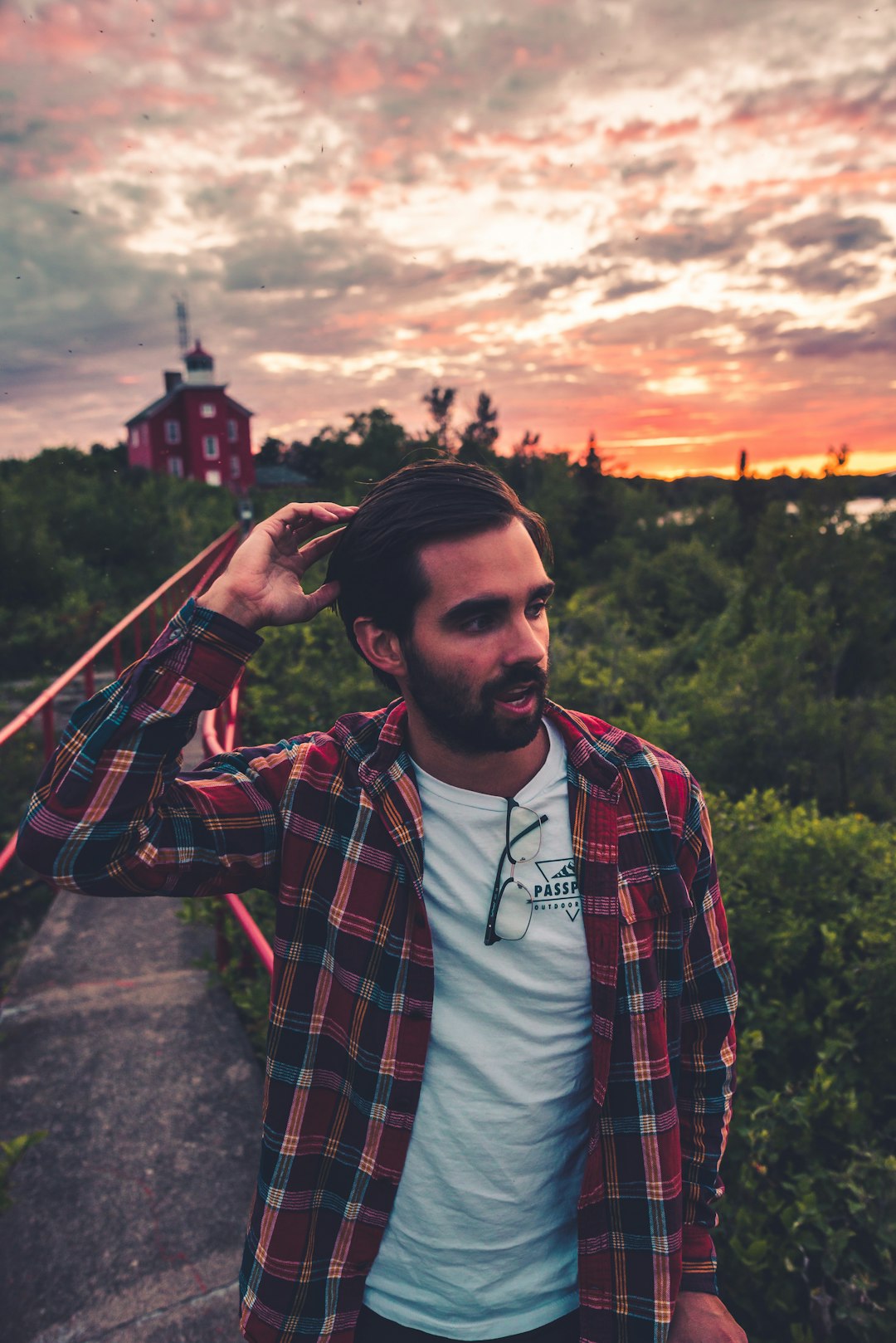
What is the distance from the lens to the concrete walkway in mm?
2238

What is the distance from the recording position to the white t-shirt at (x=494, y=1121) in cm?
134

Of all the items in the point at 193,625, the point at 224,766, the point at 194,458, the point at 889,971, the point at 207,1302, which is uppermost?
the point at 194,458

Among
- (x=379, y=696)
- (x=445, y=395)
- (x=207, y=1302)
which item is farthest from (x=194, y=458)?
(x=207, y=1302)

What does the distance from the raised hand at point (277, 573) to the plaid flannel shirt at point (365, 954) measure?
5cm

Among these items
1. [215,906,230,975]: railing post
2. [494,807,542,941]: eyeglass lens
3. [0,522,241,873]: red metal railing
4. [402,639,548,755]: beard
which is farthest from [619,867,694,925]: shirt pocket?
[215,906,230,975]: railing post

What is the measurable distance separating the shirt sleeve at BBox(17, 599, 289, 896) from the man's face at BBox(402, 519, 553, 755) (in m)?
0.33

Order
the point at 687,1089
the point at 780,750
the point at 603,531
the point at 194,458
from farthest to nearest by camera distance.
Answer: the point at 194,458 → the point at 603,531 → the point at 780,750 → the point at 687,1089

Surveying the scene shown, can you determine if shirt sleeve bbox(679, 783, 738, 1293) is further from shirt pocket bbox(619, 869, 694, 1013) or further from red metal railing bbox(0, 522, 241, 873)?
red metal railing bbox(0, 522, 241, 873)

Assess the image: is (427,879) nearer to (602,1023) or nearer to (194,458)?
(602,1023)

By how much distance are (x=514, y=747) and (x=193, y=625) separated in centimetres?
62

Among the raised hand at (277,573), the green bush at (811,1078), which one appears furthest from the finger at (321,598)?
the green bush at (811,1078)

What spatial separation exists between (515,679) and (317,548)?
557 millimetres

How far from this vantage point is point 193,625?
150 centimetres

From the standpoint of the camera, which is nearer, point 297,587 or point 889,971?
point 297,587
